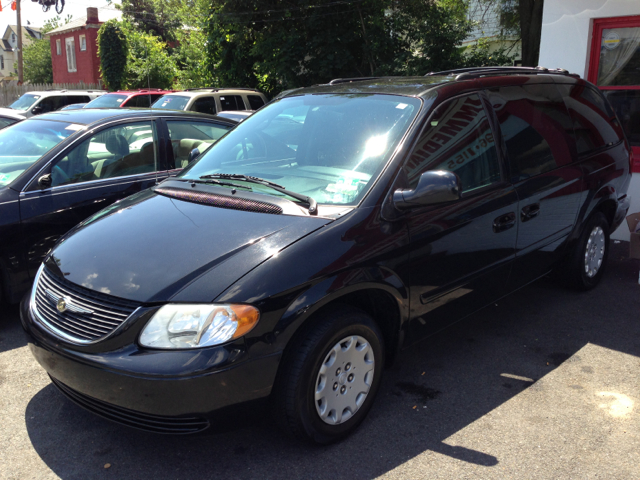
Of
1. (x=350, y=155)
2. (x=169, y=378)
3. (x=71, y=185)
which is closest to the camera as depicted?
(x=169, y=378)

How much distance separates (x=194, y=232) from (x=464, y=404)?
1.88 meters

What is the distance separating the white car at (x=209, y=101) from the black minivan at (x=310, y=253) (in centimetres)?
974

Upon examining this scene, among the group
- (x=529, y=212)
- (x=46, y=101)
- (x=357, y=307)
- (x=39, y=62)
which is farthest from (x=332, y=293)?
(x=39, y=62)

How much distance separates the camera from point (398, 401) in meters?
3.46

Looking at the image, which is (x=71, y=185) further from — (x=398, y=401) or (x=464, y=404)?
(x=464, y=404)

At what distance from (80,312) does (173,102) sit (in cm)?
1154

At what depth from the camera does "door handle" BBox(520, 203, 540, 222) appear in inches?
154

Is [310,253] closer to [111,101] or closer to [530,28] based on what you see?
[530,28]

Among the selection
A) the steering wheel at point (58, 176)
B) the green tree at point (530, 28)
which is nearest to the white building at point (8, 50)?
the green tree at point (530, 28)

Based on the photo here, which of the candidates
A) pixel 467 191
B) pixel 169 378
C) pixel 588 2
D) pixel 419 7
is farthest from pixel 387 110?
pixel 419 7

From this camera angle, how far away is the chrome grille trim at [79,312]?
2.63 metres

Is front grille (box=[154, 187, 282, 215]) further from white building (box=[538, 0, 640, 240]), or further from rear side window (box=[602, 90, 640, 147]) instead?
rear side window (box=[602, 90, 640, 147])

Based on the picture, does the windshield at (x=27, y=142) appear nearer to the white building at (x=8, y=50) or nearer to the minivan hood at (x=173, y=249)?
the minivan hood at (x=173, y=249)

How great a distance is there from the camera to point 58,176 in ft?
15.5
